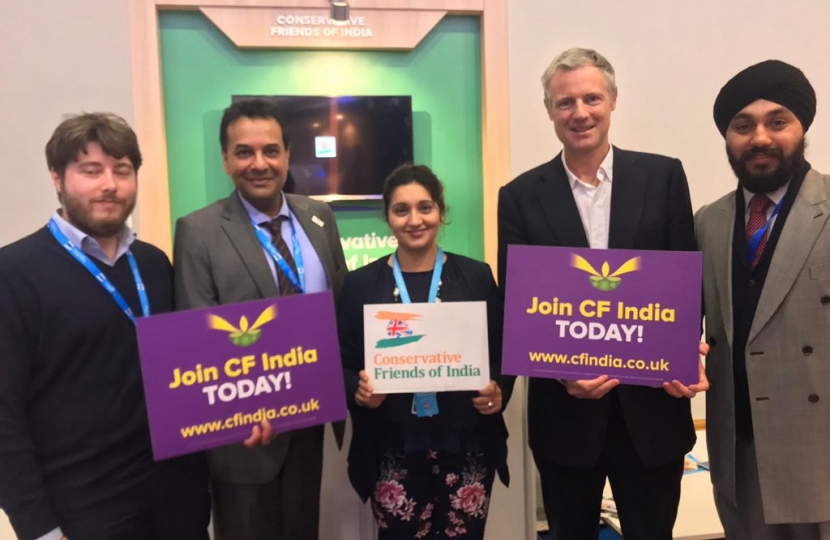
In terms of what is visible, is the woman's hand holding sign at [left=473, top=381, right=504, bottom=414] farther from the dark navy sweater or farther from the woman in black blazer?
the dark navy sweater

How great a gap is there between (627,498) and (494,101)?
2104 mm

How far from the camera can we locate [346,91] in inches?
125

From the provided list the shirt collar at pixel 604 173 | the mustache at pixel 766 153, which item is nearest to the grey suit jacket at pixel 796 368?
the mustache at pixel 766 153

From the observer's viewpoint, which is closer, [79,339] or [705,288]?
[79,339]

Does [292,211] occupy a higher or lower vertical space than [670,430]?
higher

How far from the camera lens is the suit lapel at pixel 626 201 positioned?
67.7 inches

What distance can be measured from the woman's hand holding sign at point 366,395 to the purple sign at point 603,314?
1.30 ft

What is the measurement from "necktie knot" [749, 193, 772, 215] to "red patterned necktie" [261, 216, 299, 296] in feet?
4.66

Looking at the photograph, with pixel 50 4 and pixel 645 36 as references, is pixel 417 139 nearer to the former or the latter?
pixel 645 36

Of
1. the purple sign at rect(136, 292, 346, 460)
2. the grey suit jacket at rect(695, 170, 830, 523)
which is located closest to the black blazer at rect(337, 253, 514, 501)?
the purple sign at rect(136, 292, 346, 460)

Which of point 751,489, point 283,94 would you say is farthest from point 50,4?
point 751,489

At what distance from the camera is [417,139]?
3252 millimetres

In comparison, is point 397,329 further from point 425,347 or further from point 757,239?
point 757,239

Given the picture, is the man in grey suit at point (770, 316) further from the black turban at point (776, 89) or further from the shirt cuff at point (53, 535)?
the shirt cuff at point (53, 535)
